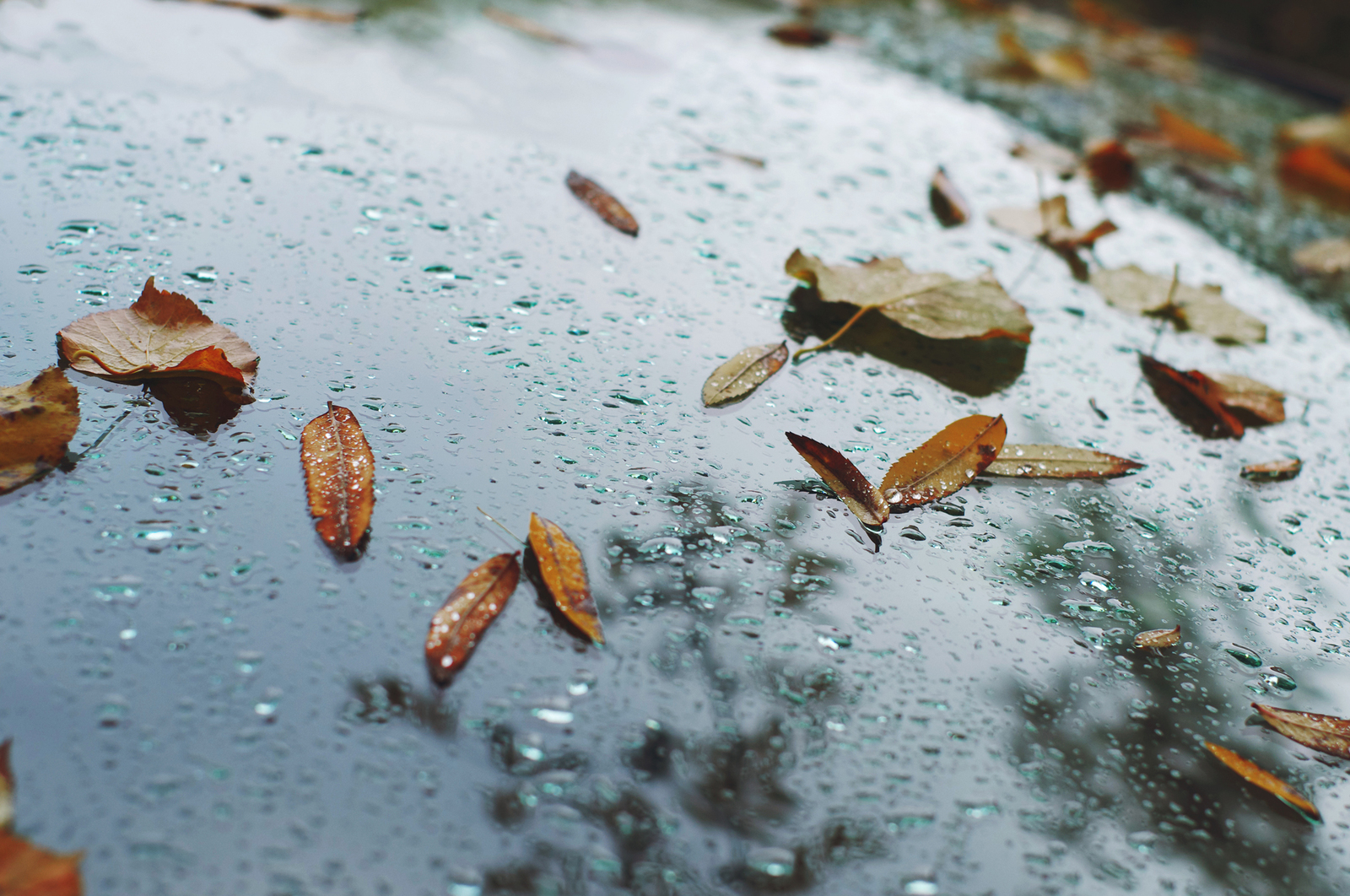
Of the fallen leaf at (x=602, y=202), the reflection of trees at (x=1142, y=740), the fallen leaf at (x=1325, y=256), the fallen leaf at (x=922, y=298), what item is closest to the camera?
the reflection of trees at (x=1142, y=740)

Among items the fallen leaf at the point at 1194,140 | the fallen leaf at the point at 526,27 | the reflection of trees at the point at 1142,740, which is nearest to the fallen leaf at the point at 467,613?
the reflection of trees at the point at 1142,740

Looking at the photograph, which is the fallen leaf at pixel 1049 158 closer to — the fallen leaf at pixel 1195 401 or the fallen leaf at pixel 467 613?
the fallen leaf at pixel 1195 401

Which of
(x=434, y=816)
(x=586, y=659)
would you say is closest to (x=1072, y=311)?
(x=586, y=659)

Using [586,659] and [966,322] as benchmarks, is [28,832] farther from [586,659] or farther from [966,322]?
[966,322]

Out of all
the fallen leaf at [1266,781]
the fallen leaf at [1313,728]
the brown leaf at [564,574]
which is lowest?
the fallen leaf at [1266,781]

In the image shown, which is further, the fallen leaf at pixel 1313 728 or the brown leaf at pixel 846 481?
the brown leaf at pixel 846 481

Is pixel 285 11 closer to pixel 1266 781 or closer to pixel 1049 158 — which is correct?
pixel 1049 158

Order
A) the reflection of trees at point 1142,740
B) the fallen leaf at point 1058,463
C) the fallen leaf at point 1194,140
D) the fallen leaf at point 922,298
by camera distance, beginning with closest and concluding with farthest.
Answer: the reflection of trees at point 1142,740 < the fallen leaf at point 1058,463 < the fallen leaf at point 922,298 < the fallen leaf at point 1194,140
